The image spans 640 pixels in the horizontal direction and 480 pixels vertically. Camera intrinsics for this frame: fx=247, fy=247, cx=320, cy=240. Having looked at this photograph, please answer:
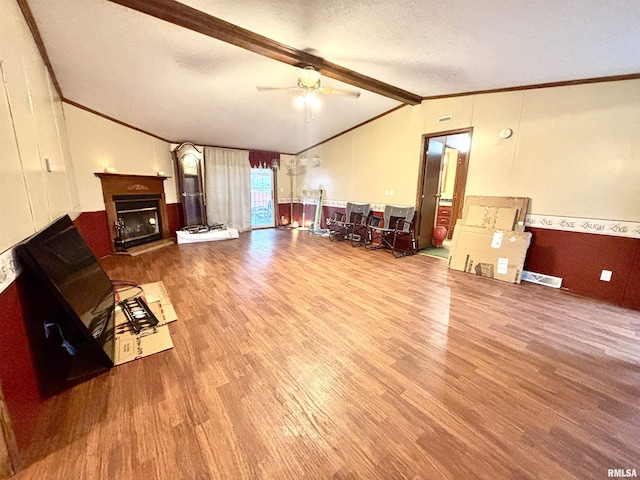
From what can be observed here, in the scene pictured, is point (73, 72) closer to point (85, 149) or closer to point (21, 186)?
point (85, 149)

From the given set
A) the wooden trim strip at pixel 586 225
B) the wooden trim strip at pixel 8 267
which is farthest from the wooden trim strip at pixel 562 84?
the wooden trim strip at pixel 8 267

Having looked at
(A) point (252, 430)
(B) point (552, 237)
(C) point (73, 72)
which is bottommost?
(A) point (252, 430)

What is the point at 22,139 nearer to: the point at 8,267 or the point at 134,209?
the point at 8,267

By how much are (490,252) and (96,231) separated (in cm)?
624

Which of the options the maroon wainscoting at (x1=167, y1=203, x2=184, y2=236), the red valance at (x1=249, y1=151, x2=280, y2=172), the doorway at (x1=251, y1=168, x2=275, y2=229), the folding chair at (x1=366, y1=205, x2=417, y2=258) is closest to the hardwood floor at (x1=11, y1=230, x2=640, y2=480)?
the folding chair at (x1=366, y1=205, x2=417, y2=258)

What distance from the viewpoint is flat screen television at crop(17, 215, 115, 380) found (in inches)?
58.1

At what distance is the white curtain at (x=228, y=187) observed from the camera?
615 cm

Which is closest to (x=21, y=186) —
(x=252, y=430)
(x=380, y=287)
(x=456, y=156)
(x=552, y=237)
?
(x=252, y=430)

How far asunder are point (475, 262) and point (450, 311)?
1504 mm

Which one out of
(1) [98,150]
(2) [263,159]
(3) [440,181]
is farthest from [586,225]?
(1) [98,150]

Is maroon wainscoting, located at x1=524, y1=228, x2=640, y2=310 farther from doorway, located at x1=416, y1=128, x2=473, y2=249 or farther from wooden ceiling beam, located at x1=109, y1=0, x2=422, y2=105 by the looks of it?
wooden ceiling beam, located at x1=109, y1=0, x2=422, y2=105

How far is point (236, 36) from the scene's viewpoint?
235 centimetres

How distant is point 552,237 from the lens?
128 inches

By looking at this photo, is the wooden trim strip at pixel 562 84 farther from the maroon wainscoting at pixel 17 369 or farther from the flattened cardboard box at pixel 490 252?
the maroon wainscoting at pixel 17 369
